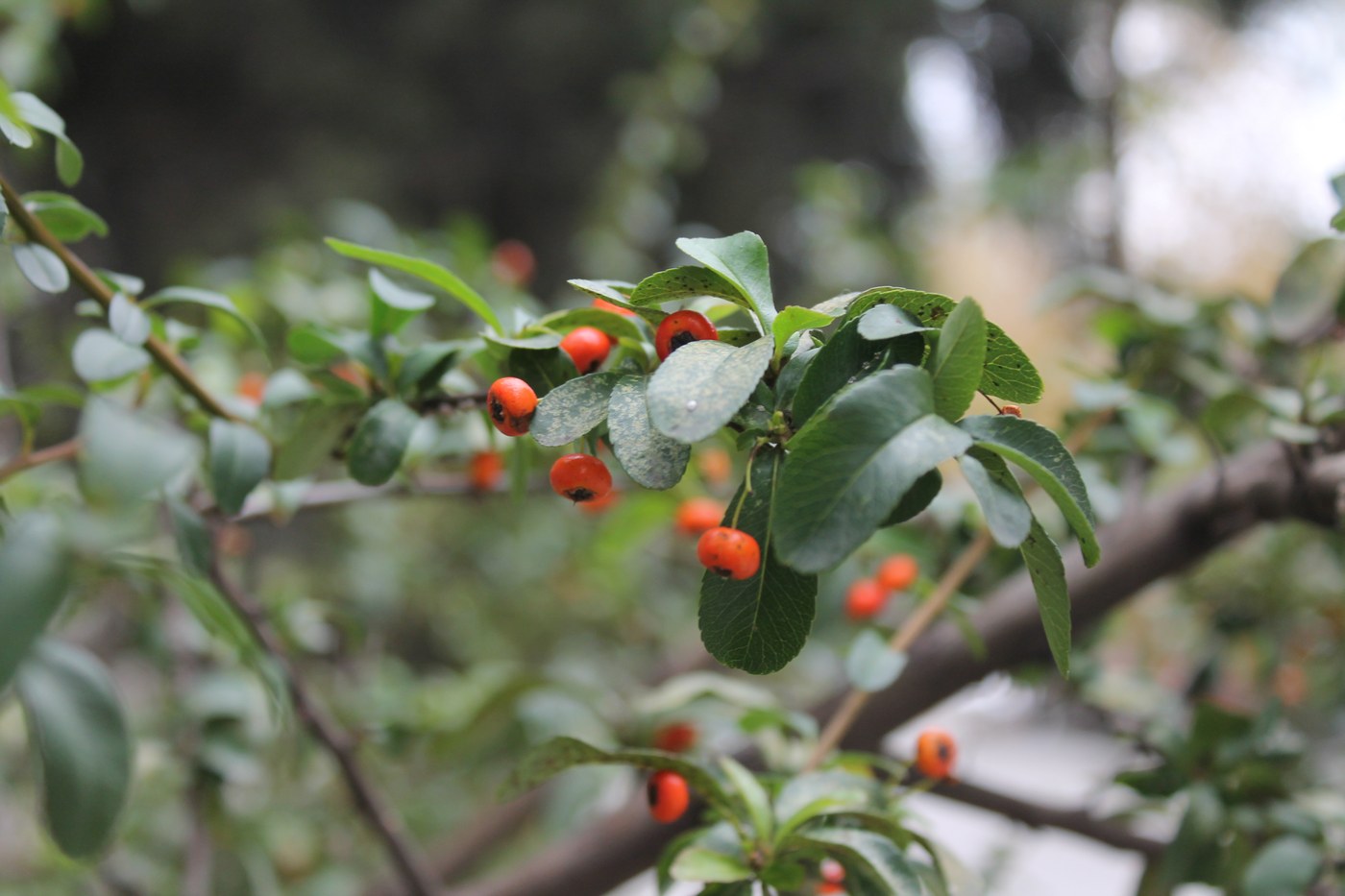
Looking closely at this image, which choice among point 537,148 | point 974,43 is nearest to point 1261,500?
point 537,148

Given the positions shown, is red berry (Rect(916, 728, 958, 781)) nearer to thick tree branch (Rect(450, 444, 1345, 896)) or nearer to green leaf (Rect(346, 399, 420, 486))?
thick tree branch (Rect(450, 444, 1345, 896))

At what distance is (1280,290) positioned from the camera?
685 millimetres

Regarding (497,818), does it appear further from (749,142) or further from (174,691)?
(749,142)

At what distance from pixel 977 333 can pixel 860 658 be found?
0.29 m

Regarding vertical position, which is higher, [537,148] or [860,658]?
[860,658]

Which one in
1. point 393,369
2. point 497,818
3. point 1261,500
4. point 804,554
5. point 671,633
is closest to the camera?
point 804,554

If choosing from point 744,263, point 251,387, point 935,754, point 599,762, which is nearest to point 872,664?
point 935,754

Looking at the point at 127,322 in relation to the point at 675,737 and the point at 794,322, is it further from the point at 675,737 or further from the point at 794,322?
the point at 675,737

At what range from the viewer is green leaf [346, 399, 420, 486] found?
40 cm

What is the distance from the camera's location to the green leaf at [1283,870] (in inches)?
19.1

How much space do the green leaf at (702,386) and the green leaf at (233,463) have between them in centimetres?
25

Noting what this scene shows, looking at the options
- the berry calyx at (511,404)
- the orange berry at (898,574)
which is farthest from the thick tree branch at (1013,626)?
the berry calyx at (511,404)

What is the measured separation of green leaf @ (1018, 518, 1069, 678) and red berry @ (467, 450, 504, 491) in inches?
19.0

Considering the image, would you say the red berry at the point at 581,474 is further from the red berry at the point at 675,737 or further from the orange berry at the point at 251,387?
the orange berry at the point at 251,387
